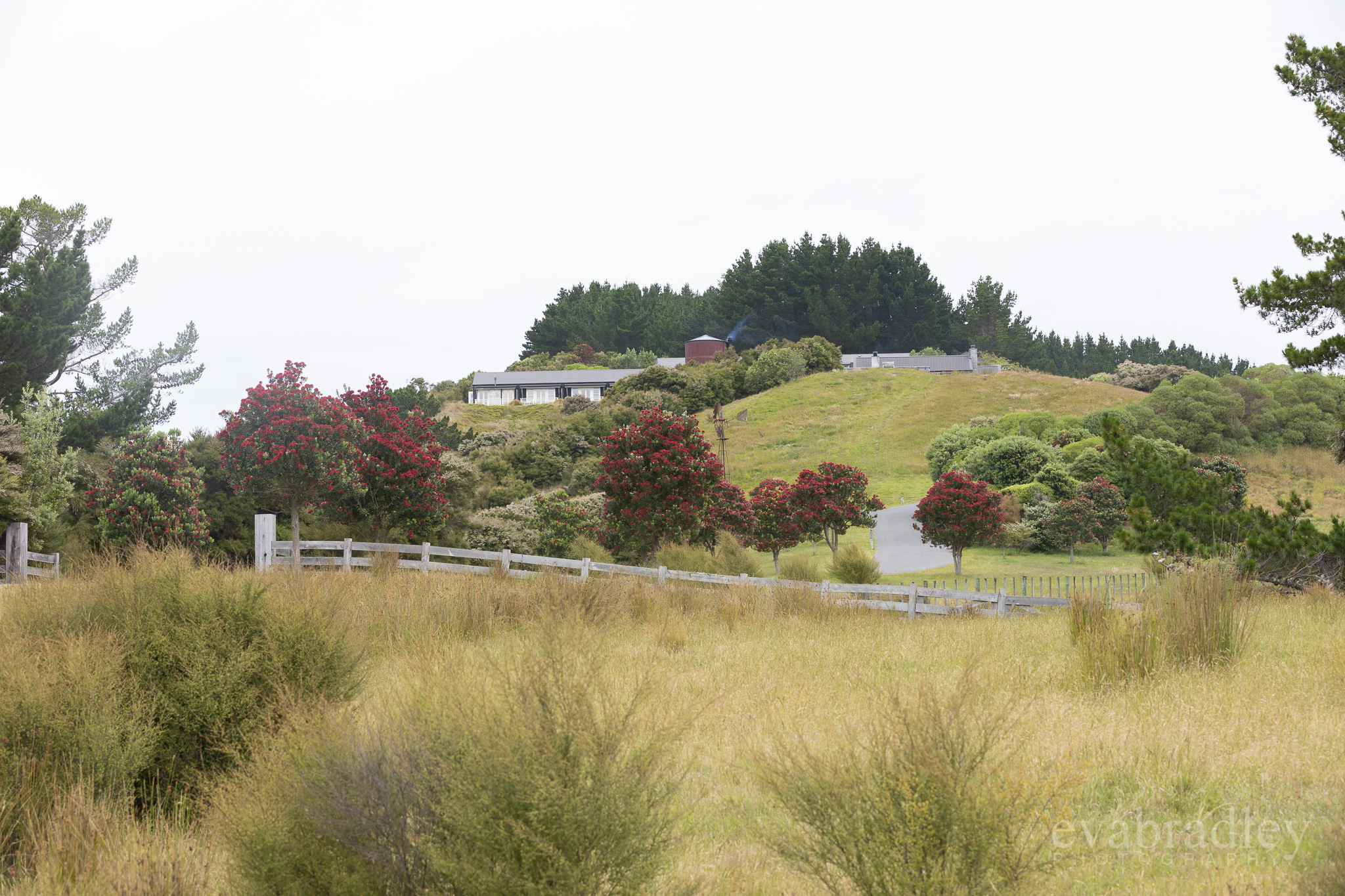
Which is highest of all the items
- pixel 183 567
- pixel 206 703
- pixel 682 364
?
pixel 682 364

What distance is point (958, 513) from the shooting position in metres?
22.5

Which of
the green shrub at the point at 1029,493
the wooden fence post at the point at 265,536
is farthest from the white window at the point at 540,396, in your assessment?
the wooden fence post at the point at 265,536

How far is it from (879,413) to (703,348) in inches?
1148

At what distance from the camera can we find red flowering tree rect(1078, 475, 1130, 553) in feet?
86.9

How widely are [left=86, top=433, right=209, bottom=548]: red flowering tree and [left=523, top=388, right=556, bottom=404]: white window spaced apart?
54.6m

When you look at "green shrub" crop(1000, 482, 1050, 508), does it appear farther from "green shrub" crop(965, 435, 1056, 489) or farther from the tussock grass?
the tussock grass

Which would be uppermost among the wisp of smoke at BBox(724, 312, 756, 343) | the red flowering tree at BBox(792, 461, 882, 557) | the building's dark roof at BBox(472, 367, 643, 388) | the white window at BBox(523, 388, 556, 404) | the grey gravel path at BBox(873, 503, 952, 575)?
the wisp of smoke at BBox(724, 312, 756, 343)

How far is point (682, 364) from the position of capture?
2793 inches

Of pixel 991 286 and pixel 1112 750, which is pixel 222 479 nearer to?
pixel 1112 750

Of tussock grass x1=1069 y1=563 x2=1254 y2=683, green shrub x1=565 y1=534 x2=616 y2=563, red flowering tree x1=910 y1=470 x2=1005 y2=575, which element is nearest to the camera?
tussock grass x1=1069 y1=563 x2=1254 y2=683

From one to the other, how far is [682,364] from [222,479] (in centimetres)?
5218

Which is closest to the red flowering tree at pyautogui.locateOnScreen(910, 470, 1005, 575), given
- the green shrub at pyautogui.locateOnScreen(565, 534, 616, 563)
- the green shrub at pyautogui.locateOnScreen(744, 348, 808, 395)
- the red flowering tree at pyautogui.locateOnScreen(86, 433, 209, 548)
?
the green shrub at pyautogui.locateOnScreen(565, 534, 616, 563)

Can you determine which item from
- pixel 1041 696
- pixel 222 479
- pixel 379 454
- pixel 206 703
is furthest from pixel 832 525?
pixel 206 703

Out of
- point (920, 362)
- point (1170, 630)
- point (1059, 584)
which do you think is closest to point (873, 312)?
point (920, 362)
